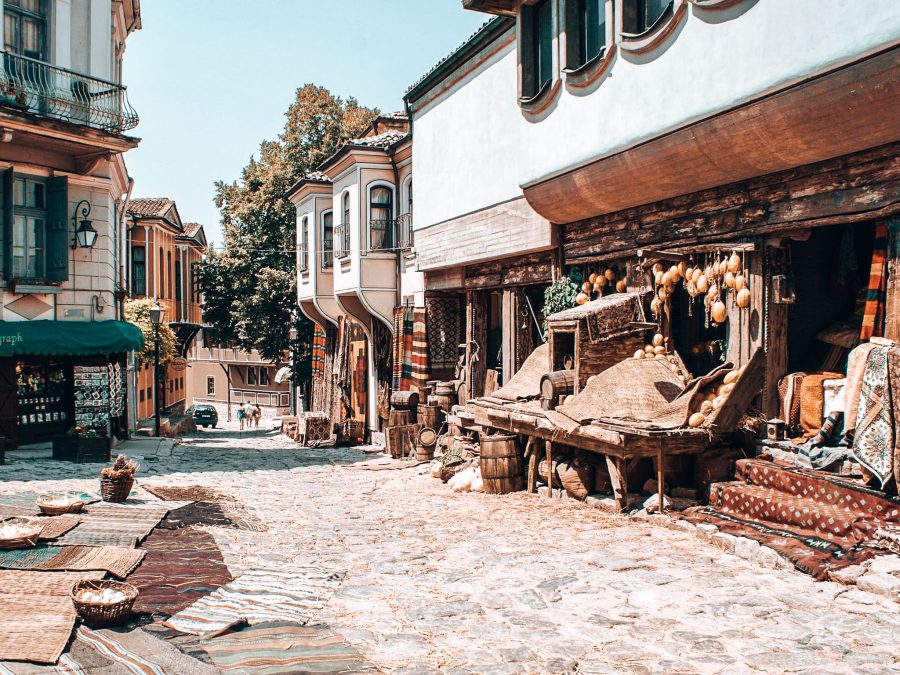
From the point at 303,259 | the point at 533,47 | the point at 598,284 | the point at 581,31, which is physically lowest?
the point at 598,284

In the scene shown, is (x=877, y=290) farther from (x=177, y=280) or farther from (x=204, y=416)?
(x=177, y=280)

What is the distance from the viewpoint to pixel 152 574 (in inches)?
278

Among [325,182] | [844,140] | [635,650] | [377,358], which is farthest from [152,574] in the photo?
[325,182]

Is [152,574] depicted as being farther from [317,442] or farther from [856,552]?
[317,442]

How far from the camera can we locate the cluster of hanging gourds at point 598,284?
40.2 ft

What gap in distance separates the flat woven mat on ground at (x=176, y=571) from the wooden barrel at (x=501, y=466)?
14.3ft

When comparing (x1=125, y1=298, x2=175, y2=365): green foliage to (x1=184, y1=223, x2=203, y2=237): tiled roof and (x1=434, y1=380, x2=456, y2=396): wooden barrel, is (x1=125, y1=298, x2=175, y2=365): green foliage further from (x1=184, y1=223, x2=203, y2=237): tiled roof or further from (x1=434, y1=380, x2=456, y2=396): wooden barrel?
(x1=184, y1=223, x2=203, y2=237): tiled roof

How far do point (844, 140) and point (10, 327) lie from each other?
14.0m

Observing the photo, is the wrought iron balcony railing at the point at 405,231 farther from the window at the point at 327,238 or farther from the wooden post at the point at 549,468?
the wooden post at the point at 549,468

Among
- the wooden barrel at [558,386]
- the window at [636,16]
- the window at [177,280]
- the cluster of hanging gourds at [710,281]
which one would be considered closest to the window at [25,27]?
the window at [636,16]

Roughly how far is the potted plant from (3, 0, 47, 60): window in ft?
23.9

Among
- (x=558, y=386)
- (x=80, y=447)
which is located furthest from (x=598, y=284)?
(x=80, y=447)

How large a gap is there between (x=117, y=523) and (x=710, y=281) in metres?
7.31

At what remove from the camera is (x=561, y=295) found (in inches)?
515
